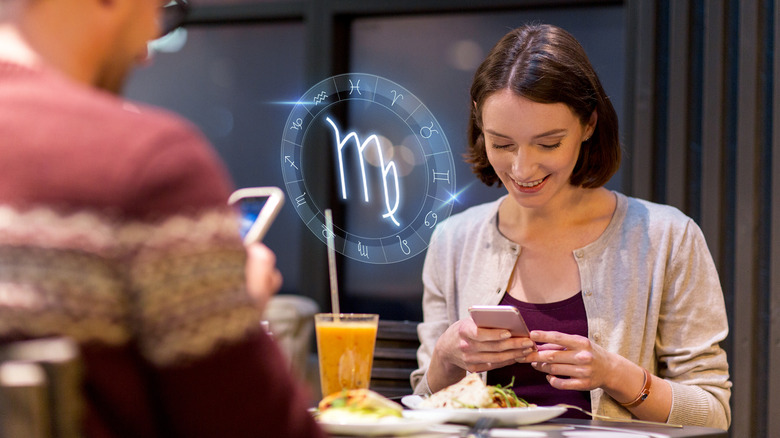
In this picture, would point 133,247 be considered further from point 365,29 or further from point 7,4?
point 365,29

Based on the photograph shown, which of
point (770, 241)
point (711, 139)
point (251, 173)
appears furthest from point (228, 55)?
point (770, 241)

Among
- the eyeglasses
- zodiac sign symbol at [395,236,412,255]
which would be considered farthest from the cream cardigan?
the eyeglasses

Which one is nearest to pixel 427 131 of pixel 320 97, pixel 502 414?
pixel 320 97

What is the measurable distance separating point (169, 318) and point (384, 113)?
9.10 ft

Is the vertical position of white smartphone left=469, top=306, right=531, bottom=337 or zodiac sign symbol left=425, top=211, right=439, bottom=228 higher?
zodiac sign symbol left=425, top=211, right=439, bottom=228

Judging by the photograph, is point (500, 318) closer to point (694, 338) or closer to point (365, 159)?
point (694, 338)

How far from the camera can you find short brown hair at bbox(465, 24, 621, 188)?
191 centimetres

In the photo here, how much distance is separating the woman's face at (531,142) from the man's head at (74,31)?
1.32 meters

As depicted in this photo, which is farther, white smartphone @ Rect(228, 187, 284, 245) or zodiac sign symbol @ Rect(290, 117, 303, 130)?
zodiac sign symbol @ Rect(290, 117, 303, 130)

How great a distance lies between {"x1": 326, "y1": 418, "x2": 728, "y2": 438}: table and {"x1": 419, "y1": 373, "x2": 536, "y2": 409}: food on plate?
0.19ft

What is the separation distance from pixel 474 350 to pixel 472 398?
0.30 m

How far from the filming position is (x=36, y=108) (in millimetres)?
606

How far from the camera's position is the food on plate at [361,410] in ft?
3.95

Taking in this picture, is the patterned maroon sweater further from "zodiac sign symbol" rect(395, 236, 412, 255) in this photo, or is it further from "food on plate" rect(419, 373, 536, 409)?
"zodiac sign symbol" rect(395, 236, 412, 255)
